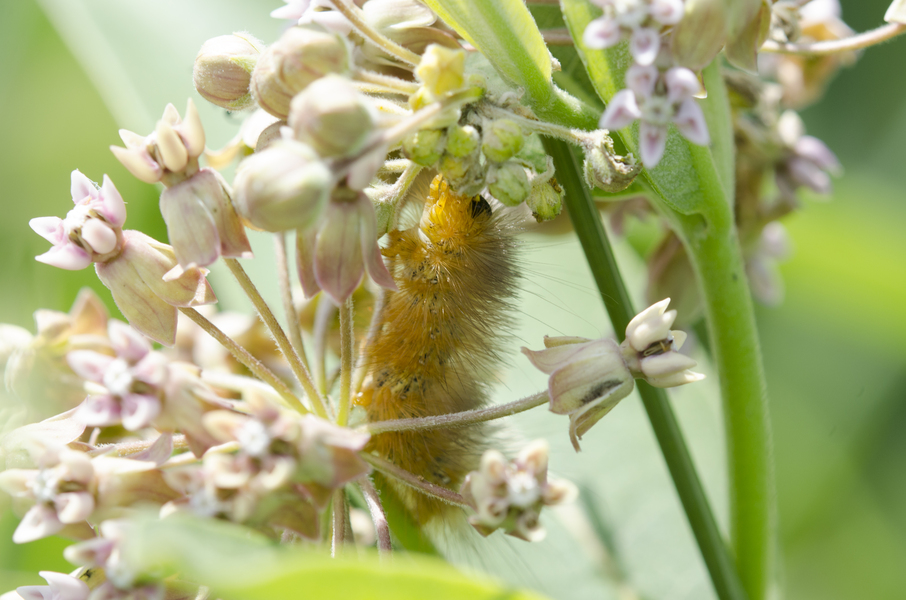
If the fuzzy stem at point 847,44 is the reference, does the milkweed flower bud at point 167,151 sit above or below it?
above

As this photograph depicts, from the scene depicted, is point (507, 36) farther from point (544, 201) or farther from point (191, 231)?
point (191, 231)

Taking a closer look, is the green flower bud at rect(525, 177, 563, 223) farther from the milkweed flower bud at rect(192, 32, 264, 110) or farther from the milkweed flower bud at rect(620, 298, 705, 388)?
the milkweed flower bud at rect(192, 32, 264, 110)

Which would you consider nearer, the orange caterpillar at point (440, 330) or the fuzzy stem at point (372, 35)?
the fuzzy stem at point (372, 35)

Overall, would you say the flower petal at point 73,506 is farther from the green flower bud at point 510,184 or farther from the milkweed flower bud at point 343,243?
the green flower bud at point 510,184

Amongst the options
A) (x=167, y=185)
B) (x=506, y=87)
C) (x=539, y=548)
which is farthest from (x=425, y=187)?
(x=539, y=548)

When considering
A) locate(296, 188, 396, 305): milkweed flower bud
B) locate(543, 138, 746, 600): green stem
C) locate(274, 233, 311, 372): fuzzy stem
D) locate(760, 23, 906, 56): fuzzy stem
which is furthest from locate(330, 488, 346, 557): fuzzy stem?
locate(760, 23, 906, 56): fuzzy stem

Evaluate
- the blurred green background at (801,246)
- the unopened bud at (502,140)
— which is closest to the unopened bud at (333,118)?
the unopened bud at (502,140)

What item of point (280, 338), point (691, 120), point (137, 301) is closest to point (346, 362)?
point (280, 338)
